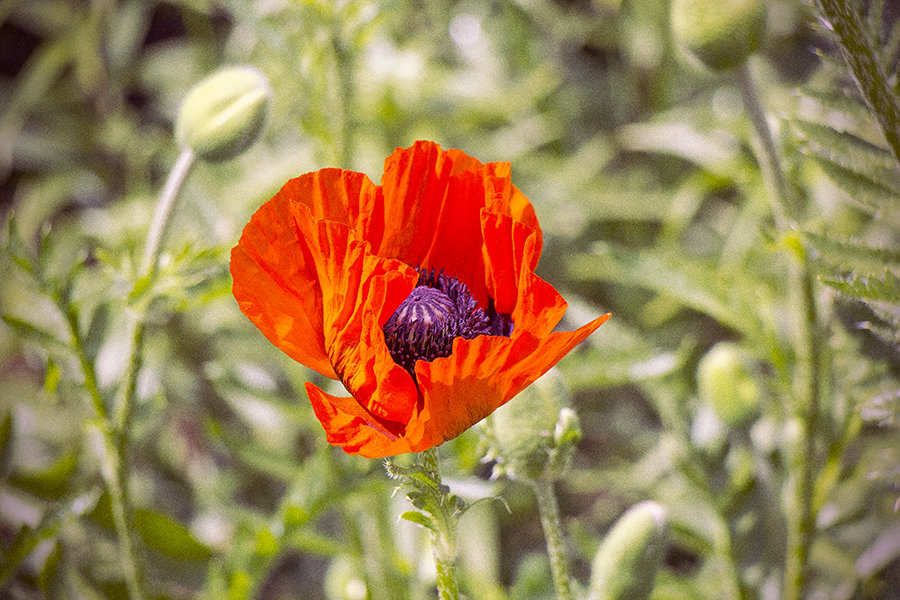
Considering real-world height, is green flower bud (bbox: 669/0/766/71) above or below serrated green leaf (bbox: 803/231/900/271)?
above

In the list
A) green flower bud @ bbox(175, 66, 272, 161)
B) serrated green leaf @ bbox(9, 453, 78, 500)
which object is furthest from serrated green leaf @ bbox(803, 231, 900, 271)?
serrated green leaf @ bbox(9, 453, 78, 500)

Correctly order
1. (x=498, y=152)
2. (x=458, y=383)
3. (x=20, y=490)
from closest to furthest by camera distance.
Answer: (x=458, y=383)
(x=20, y=490)
(x=498, y=152)

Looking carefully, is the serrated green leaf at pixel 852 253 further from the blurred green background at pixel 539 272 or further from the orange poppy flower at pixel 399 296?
the orange poppy flower at pixel 399 296

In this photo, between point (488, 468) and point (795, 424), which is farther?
point (488, 468)

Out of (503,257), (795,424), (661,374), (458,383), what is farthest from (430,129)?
(458,383)

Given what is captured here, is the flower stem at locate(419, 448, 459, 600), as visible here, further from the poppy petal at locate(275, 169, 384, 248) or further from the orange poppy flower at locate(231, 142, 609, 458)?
the poppy petal at locate(275, 169, 384, 248)

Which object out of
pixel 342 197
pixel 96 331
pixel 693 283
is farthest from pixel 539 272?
pixel 342 197

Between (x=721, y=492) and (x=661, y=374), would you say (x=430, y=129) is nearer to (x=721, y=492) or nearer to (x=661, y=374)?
(x=661, y=374)
